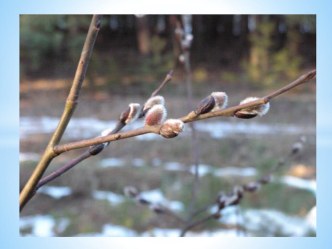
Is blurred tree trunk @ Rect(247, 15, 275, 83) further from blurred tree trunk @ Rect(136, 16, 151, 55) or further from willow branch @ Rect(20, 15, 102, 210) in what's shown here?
willow branch @ Rect(20, 15, 102, 210)

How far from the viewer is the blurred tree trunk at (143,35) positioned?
6.55 ft

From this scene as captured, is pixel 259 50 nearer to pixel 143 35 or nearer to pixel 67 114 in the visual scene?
pixel 143 35

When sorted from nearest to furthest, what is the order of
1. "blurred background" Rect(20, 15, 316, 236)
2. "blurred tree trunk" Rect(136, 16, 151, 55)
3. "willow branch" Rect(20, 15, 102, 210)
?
"willow branch" Rect(20, 15, 102, 210) < "blurred background" Rect(20, 15, 316, 236) < "blurred tree trunk" Rect(136, 16, 151, 55)

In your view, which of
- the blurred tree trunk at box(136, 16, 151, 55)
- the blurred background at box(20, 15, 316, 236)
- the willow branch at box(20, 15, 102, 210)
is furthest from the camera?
the blurred tree trunk at box(136, 16, 151, 55)

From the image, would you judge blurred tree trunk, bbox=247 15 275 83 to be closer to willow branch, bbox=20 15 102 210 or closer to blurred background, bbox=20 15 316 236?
blurred background, bbox=20 15 316 236

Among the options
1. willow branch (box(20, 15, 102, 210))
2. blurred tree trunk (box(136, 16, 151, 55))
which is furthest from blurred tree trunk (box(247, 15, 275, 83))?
willow branch (box(20, 15, 102, 210))

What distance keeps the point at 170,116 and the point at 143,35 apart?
351 mm

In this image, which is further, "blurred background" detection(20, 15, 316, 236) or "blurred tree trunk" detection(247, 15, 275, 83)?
"blurred tree trunk" detection(247, 15, 275, 83)

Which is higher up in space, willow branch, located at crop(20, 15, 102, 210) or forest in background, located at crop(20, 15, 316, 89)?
forest in background, located at crop(20, 15, 316, 89)

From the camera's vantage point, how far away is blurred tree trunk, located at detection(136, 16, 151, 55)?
6.55ft

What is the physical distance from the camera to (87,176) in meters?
1.96
